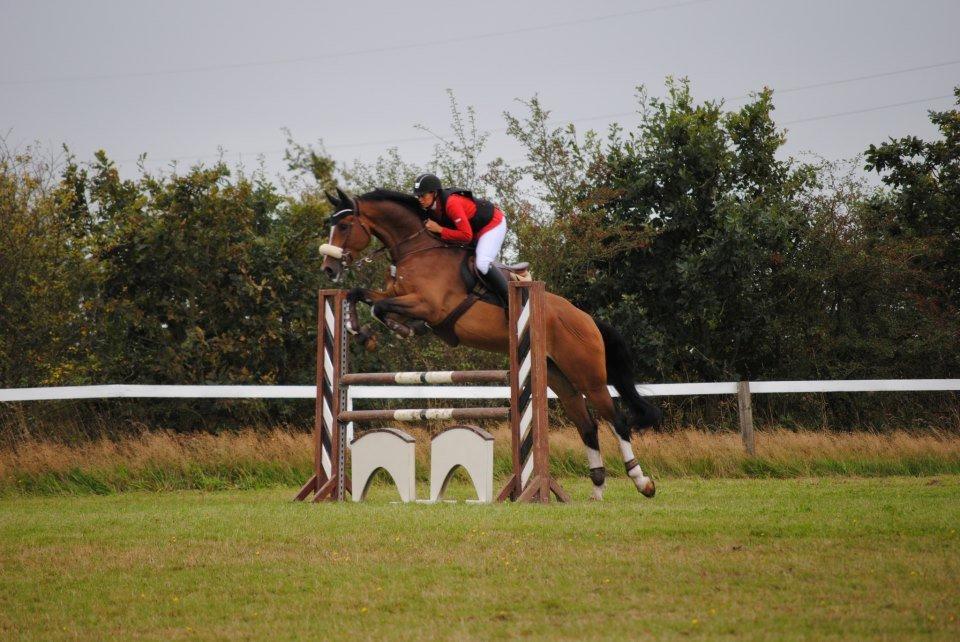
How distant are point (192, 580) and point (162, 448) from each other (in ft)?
21.9

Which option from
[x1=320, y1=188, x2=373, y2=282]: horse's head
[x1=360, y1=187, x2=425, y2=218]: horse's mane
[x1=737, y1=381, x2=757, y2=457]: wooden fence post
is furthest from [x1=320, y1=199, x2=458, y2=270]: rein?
[x1=737, y1=381, x2=757, y2=457]: wooden fence post

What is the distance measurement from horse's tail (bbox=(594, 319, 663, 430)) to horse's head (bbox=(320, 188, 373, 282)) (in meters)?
2.16

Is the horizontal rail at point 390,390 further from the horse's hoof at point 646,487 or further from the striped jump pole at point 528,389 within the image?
the striped jump pole at point 528,389

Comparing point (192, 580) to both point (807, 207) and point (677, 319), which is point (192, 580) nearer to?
point (677, 319)

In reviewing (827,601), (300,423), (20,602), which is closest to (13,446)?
(300,423)

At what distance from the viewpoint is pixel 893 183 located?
17828mm

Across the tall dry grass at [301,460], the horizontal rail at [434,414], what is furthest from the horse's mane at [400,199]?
the tall dry grass at [301,460]

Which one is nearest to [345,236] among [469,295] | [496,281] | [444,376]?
[469,295]

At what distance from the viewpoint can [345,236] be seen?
27.9 feet

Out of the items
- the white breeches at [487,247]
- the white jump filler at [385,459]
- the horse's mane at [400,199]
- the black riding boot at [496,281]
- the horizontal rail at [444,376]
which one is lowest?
the white jump filler at [385,459]

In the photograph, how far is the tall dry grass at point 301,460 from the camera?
37.3 feet

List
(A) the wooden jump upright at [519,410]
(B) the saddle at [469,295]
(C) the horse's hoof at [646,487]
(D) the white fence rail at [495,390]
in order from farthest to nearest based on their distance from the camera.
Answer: (D) the white fence rail at [495,390] → (C) the horse's hoof at [646,487] → (B) the saddle at [469,295] → (A) the wooden jump upright at [519,410]

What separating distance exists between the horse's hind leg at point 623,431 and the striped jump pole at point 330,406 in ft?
6.67

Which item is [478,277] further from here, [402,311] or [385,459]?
[385,459]
